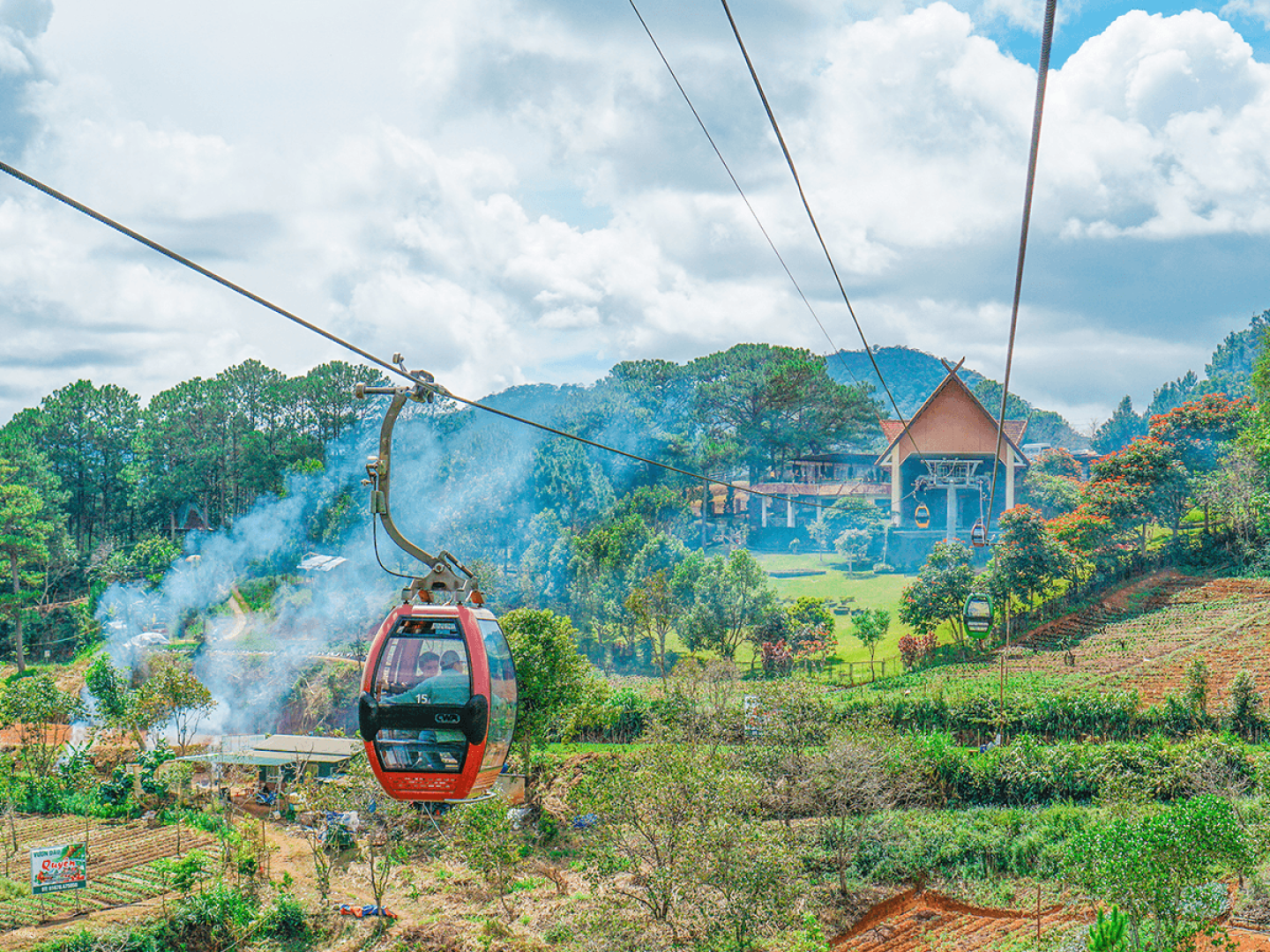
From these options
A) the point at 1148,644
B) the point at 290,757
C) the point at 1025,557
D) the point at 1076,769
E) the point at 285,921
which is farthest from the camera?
the point at 1025,557

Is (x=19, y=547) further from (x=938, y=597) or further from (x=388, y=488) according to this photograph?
(x=388, y=488)

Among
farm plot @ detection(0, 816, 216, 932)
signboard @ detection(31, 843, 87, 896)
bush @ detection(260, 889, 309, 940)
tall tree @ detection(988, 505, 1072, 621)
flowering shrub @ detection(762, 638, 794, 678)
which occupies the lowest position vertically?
bush @ detection(260, 889, 309, 940)

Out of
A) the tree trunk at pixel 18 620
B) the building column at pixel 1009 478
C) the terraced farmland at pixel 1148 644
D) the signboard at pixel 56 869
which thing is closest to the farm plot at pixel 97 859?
the signboard at pixel 56 869

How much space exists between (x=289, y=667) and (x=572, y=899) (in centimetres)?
1965

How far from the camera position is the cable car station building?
41594 mm

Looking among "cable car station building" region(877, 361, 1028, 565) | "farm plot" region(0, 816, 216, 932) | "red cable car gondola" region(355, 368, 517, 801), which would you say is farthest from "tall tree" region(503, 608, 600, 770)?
"cable car station building" region(877, 361, 1028, 565)

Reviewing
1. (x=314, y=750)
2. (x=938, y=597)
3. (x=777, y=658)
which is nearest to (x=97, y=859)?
(x=314, y=750)

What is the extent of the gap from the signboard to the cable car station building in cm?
3343

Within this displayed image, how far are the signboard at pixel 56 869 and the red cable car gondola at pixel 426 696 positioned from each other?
12221 millimetres

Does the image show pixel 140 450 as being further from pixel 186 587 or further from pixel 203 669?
pixel 203 669

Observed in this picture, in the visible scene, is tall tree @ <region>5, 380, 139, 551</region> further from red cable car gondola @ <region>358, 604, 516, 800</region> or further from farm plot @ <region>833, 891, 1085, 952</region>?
red cable car gondola @ <region>358, 604, 516, 800</region>

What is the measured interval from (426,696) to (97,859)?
53.2ft

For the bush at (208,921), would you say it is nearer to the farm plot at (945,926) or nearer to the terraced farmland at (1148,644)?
the farm plot at (945,926)

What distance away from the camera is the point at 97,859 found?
1895 centimetres
